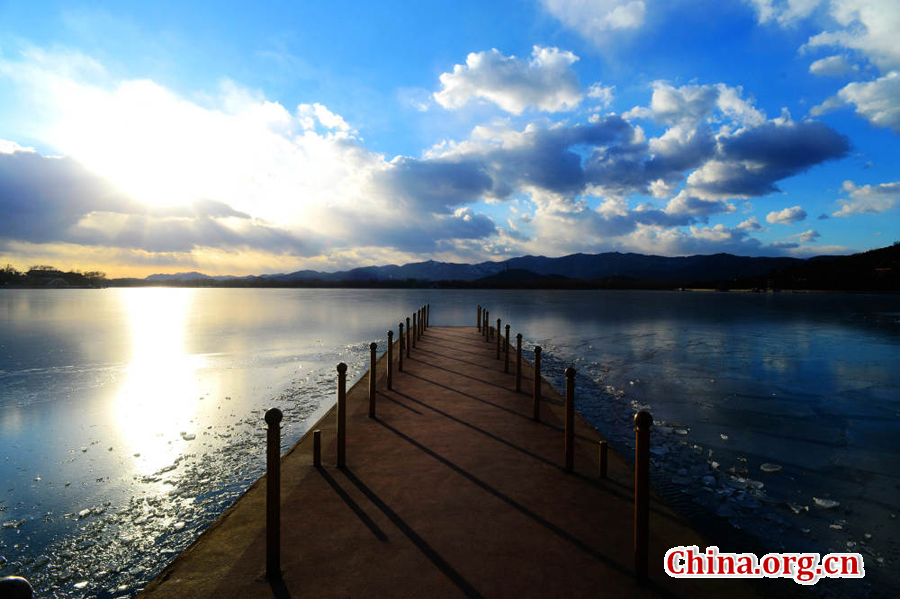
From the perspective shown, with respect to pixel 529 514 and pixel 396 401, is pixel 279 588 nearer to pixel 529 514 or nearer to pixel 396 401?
pixel 529 514

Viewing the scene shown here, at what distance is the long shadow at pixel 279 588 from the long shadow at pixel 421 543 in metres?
1.24

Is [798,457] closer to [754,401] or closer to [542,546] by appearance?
[754,401]

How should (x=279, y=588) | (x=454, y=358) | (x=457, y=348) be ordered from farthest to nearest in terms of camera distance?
(x=457, y=348)
(x=454, y=358)
(x=279, y=588)

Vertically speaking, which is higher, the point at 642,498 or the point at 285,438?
the point at 642,498

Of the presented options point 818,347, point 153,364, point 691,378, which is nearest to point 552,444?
point 691,378

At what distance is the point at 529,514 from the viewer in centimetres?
516

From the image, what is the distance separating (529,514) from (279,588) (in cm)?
269

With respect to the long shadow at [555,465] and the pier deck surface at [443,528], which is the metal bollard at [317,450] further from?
the long shadow at [555,465]

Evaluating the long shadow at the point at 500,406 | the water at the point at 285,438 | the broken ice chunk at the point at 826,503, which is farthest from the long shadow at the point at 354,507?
the broken ice chunk at the point at 826,503

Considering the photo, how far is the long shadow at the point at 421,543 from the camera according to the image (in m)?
3.88

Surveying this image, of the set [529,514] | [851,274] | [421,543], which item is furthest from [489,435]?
[851,274]

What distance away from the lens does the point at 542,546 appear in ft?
14.8

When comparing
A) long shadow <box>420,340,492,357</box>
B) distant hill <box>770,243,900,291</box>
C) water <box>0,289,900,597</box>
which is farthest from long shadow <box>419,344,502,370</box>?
distant hill <box>770,243,900,291</box>

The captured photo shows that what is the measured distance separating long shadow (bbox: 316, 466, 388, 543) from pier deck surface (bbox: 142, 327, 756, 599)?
1 centimetres
